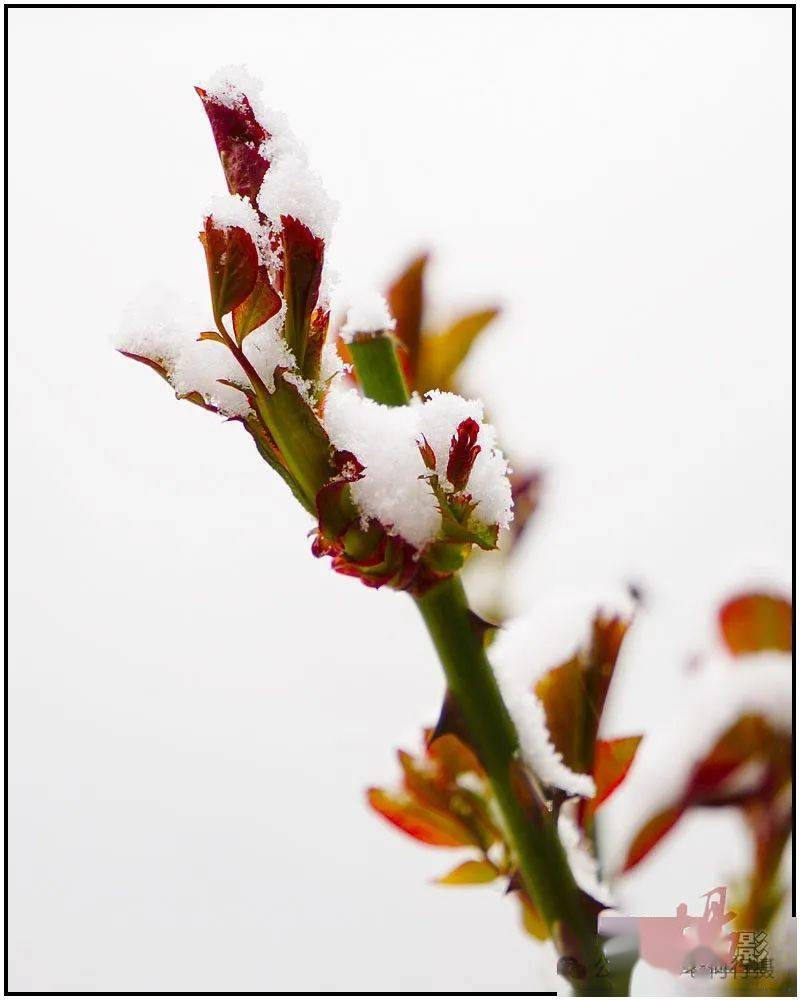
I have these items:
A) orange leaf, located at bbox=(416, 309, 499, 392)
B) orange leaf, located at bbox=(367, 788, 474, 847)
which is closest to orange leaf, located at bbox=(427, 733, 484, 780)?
orange leaf, located at bbox=(367, 788, 474, 847)

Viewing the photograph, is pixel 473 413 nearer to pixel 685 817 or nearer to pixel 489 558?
pixel 489 558

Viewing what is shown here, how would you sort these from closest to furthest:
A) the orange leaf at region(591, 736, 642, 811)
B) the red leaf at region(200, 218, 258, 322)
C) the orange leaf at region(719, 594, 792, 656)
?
the red leaf at region(200, 218, 258, 322)
the orange leaf at region(591, 736, 642, 811)
the orange leaf at region(719, 594, 792, 656)

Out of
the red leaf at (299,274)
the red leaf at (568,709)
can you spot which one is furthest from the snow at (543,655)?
the red leaf at (299,274)

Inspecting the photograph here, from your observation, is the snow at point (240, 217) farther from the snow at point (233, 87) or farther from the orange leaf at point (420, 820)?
the orange leaf at point (420, 820)

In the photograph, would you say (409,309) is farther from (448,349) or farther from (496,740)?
(496,740)

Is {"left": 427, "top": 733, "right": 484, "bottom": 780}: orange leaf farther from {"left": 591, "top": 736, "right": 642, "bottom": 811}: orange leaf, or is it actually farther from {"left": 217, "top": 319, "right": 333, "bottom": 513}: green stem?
{"left": 217, "top": 319, "right": 333, "bottom": 513}: green stem
